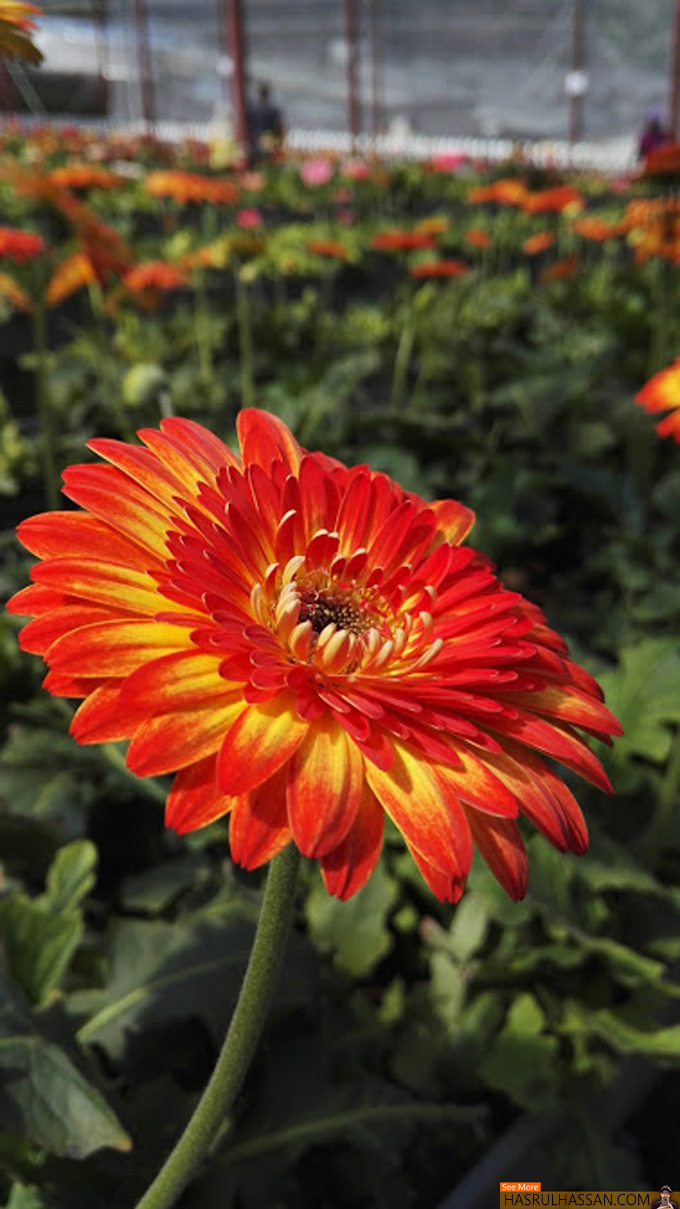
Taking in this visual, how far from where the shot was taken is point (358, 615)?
2.19 feet

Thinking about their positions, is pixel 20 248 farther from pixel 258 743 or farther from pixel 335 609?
pixel 258 743

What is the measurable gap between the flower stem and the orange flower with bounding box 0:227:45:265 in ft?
4.17

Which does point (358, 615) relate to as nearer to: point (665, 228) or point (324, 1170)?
point (324, 1170)

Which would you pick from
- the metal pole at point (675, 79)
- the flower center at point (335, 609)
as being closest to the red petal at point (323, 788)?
the flower center at point (335, 609)

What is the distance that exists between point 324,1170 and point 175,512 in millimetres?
858

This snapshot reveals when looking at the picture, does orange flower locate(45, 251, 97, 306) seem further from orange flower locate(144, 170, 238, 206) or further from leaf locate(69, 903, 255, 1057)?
leaf locate(69, 903, 255, 1057)

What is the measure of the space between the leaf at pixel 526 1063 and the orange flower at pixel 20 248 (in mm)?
1252

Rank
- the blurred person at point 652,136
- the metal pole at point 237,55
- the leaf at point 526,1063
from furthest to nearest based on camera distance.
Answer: the metal pole at point 237,55 → the blurred person at point 652,136 → the leaf at point 526,1063

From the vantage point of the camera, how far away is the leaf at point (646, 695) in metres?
1.35

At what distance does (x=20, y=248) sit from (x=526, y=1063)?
138 cm

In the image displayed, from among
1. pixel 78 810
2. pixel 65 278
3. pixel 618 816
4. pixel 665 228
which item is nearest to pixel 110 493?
pixel 78 810

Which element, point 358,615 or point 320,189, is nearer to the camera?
point 358,615

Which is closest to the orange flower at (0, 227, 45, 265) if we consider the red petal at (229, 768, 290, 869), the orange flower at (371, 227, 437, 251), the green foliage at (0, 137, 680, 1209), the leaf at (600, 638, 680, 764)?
the green foliage at (0, 137, 680, 1209)

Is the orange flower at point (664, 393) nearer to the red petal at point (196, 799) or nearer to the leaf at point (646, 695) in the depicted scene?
the leaf at point (646, 695)
